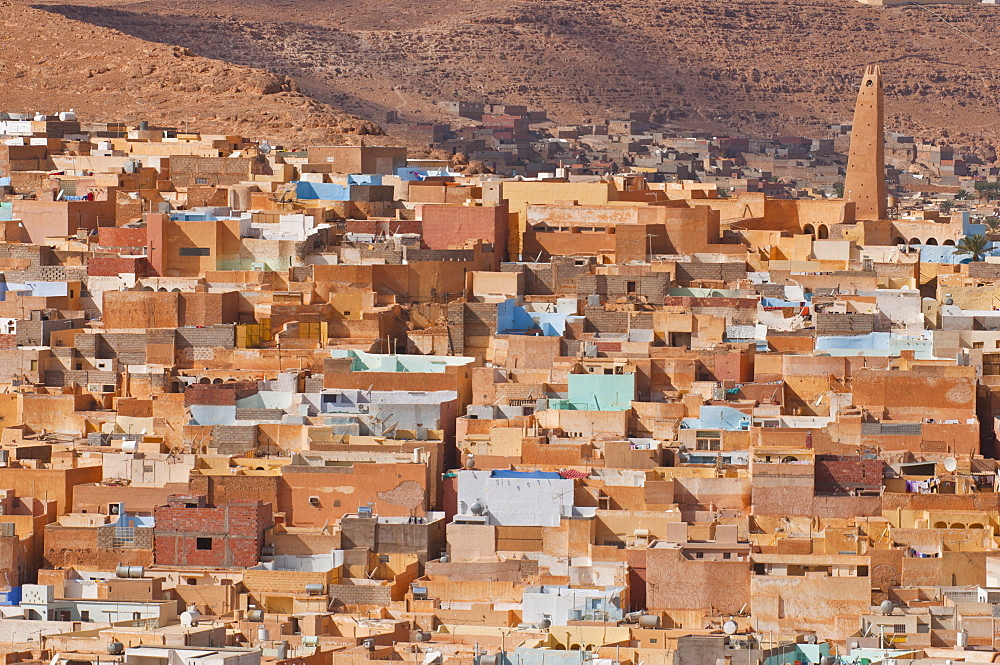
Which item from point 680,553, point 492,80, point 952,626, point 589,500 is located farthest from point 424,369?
point 492,80

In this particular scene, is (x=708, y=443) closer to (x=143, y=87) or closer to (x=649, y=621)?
(x=649, y=621)

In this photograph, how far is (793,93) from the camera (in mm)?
123938

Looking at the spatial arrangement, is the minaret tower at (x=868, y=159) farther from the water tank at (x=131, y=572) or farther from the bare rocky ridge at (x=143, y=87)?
the water tank at (x=131, y=572)

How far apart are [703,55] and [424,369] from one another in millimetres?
85016

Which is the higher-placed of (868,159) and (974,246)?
(868,159)

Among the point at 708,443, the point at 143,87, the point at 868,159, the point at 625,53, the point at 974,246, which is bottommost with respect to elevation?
the point at 708,443

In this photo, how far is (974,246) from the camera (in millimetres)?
52750

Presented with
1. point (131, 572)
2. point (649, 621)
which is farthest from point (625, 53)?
point (649, 621)

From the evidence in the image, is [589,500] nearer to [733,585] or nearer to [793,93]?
[733,585]

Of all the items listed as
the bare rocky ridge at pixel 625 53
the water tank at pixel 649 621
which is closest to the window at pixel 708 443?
the water tank at pixel 649 621

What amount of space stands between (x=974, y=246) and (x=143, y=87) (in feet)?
94.6

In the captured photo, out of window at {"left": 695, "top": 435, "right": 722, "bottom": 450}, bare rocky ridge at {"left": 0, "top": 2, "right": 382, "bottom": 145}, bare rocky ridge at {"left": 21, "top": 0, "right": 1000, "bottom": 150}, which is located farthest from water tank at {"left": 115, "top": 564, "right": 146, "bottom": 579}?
bare rocky ridge at {"left": 21, "top": 0, "right": 1000, "bottom": 150}

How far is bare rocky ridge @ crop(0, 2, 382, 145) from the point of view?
231 ft

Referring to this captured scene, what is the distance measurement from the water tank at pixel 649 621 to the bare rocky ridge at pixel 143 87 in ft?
122
